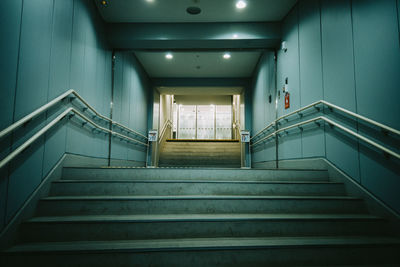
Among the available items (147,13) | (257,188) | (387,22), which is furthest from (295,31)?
(257,188)

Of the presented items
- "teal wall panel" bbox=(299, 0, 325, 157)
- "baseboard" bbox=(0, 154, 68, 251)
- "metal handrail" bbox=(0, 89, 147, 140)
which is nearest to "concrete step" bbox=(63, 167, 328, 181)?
"baseboard" bbox=(0, 154, 68, 251)

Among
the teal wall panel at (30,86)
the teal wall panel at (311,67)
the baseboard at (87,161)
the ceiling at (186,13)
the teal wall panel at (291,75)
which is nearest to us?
the teal wall panel at (30,86)

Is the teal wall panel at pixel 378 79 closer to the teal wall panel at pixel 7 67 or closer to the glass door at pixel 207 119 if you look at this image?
the teal wall panel at pixel 7 67

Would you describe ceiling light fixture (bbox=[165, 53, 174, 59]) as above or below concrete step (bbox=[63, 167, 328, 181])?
above

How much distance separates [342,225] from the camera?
2598 millimetres

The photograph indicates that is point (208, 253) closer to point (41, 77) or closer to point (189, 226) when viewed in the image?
point (189, 226)

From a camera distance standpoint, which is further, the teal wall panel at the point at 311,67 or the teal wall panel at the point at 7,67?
the teal wall panel at the point at 311,67

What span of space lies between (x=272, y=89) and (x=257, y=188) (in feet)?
12.0

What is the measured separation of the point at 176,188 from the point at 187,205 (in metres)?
0.38

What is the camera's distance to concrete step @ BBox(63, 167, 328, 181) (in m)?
3.51

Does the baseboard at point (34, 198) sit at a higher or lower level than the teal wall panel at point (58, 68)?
lower

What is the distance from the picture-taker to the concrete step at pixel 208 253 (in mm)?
2129

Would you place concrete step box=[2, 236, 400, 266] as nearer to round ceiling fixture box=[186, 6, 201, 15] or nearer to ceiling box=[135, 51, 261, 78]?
round ceiling fixture box=[186, 6, 201, 15]

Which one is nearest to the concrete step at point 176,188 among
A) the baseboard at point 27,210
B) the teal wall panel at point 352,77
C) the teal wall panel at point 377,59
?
the baseboard at point 27,210
